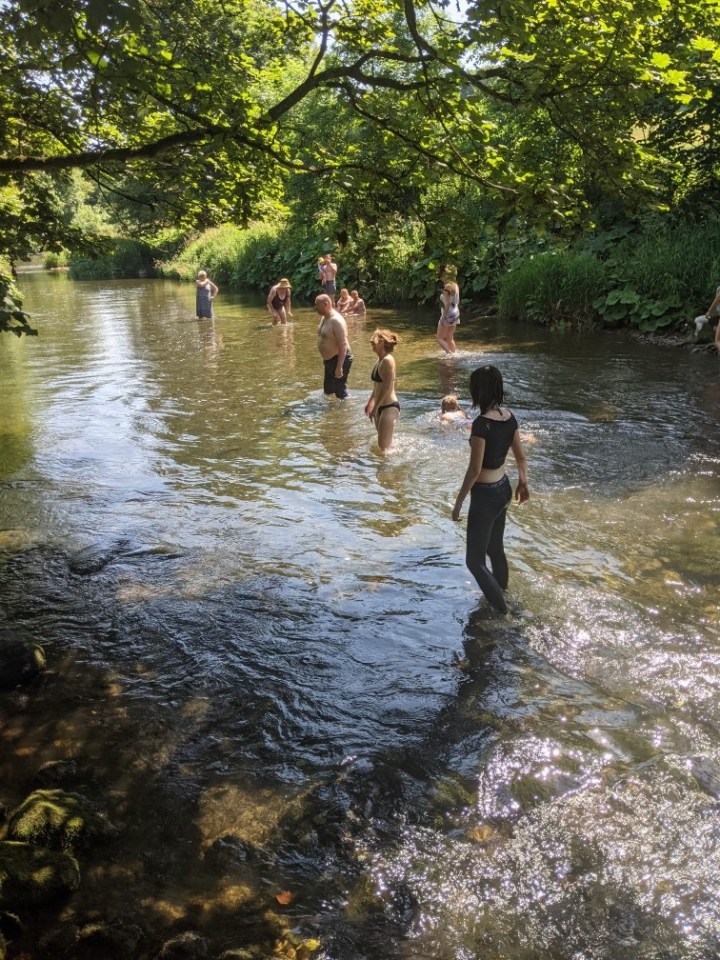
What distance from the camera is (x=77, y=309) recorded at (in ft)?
107

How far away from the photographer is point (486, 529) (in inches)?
231

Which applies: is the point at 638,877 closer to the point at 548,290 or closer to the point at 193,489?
the point at 193,489

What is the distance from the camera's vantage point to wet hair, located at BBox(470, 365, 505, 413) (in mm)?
5391

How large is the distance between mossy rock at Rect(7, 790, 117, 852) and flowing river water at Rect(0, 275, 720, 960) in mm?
124

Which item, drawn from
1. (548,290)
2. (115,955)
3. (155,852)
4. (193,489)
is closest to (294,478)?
(193,489)

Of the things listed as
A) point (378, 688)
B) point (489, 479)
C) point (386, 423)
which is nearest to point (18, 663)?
point (378, 688)

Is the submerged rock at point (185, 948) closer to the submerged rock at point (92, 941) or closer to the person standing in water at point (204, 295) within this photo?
the submerged rock at point (92, 941)

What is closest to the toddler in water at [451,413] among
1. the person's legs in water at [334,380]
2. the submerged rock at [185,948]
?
the person's legs in water at [334,380]

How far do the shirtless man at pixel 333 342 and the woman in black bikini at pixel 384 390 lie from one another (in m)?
2.25

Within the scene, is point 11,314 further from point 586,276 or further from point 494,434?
point 586,276

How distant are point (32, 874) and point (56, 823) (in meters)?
0.36

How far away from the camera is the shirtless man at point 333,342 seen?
488 inches

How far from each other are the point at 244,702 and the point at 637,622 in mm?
3132

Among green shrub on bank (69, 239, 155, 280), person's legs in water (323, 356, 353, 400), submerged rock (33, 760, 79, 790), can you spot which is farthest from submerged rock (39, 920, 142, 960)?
green shrub on bank (69, 239, 155, 280)
